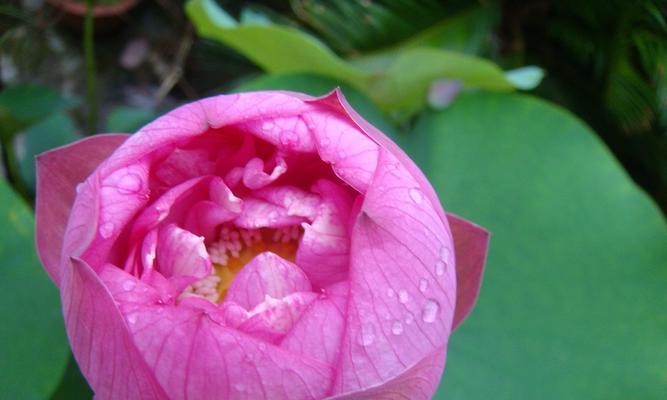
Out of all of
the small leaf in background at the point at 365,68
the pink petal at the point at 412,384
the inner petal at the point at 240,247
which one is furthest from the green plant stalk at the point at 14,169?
the pink petal at the point at 412,384

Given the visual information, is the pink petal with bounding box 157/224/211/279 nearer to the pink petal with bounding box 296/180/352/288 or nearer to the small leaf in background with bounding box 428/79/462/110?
the pink petal with bounding box 296/180/352/288

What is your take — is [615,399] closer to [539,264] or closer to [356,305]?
[539,264]

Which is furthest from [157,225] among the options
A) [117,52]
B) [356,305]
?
[117,52]

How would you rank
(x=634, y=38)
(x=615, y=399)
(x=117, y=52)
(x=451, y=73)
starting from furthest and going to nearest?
1. (x=117, y=52)
2. (x=634, y=38)
3. (x=451, y=73)
4. (x=615, y=399)

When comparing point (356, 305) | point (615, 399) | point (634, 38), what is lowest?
point (615, 399)

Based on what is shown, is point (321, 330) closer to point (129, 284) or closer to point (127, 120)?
point (129, 284)

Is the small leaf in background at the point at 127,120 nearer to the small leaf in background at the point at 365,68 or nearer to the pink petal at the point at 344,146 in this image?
the small leaf in background at the point at 365,68

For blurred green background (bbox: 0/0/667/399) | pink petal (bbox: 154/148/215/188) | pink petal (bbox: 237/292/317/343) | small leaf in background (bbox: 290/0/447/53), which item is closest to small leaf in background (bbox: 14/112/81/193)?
blurred green background (bbox: 0/0/667/399)
